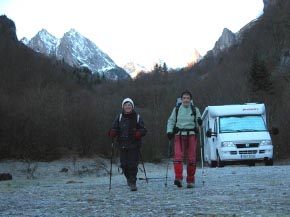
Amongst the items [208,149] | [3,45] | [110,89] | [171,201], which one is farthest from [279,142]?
[110,89]

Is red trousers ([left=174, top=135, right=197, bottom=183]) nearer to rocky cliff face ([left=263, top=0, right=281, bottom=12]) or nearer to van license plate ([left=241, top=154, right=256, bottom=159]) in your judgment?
van license plate ([left=241, top=154, right=256, bottom=159])

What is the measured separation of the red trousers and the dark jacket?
78 cm

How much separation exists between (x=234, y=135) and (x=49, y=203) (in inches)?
488

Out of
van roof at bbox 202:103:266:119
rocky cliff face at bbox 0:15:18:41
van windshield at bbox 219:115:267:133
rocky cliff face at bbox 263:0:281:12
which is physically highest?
rocky cliff face at bbox 263:0:281:12

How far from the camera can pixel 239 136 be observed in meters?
19.4

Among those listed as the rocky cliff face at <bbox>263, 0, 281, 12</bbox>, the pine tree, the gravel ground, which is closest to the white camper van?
the gravel ground

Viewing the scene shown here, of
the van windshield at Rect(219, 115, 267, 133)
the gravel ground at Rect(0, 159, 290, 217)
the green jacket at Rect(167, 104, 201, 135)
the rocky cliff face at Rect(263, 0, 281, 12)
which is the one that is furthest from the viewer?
the rocky cliff face at Rect(263, 0, 281, 12)

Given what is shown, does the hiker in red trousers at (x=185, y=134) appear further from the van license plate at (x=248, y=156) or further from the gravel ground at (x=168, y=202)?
the van license plate at (x=248, y=156)

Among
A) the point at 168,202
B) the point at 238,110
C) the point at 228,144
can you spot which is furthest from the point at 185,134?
the point at 238,110

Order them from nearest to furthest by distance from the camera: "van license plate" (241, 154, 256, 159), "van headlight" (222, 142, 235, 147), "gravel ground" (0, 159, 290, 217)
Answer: "gravel ground" (0, 159, 290, 217) → "van headlight" (222, 142, 235, 147) → "van license plate" (241, 154, 256, 159)

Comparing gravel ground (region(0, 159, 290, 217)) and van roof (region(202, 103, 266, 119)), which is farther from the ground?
van roof (region(202, 103, 266, 119))

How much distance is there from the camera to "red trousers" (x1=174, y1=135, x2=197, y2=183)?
10.2 meters

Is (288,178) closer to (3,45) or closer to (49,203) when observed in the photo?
(49,203)

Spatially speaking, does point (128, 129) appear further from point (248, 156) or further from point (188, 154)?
point (248, 156)
